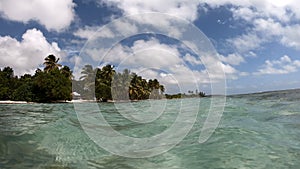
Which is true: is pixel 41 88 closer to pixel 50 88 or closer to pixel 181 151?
pixel 50 88

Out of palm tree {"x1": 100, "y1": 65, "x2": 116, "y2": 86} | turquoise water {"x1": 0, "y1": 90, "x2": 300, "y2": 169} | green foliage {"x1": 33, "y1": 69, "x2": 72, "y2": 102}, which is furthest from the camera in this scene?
palm tree {"x1": 100, "y1": 65, "x2": 116, "y2": 86}

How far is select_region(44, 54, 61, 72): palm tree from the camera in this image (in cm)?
7327

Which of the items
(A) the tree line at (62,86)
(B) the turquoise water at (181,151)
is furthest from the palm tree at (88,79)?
(B) the turquoise water at (181,151)

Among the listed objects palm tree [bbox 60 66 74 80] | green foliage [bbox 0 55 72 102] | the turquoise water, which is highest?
palm tree [bbox 60 66 74 80]

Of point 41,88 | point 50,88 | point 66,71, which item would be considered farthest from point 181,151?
point 66,71

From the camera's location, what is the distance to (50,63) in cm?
7381

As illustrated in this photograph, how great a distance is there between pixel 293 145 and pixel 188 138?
3310 mm

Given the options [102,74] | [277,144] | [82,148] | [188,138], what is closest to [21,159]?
[82,148]

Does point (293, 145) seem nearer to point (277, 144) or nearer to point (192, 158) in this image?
point (277, 144)

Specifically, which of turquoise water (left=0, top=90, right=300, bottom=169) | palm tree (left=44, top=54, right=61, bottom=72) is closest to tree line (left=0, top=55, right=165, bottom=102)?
palm tree (left=44, top=54, right=61, bottom=72)

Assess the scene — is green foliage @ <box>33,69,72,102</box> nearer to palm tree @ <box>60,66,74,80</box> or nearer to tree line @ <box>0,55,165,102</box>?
tree line @ <box>0,55,165,102</box>

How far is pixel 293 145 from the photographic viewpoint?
29.2 ft

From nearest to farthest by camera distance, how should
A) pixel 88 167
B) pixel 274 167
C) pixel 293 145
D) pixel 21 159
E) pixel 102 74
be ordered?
pixel 274 167 < pixel 88 167 < pixel 21 159 < pixel 293 145 < pixel 102 74

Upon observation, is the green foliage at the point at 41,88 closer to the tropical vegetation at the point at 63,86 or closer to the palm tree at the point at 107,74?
the tropical vegetation at the point at 63,86
